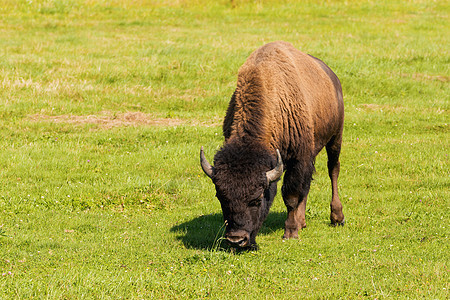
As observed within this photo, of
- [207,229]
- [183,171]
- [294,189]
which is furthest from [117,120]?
[294,189]

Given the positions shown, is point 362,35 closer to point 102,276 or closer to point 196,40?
point 196,40

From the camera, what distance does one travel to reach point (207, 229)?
30.0 feet

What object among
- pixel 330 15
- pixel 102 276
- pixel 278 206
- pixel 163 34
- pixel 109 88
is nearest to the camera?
pixel 102 276

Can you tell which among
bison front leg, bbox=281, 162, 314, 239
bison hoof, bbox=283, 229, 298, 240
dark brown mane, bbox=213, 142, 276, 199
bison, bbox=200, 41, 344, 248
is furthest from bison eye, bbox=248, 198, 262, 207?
bison hoof, bbox=283, 229, 298, 240

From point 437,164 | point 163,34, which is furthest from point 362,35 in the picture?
point 437,164

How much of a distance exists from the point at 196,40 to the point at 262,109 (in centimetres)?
1924

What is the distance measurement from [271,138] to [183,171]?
4478 mm

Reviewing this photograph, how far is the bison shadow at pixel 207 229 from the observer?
8.34 meters

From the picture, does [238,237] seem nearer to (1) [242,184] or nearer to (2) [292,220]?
(1) [242,184]

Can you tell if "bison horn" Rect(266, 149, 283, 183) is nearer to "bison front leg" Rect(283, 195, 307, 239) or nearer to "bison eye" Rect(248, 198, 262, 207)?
"bison eye" Rect(248, 198, 262, 207)

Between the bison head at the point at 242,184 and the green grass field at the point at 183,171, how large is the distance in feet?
1.31

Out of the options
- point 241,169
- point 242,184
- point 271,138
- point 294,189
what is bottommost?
point 294,189

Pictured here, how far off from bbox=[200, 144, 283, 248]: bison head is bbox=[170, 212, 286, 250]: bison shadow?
577 millimetres

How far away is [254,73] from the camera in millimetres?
8656
